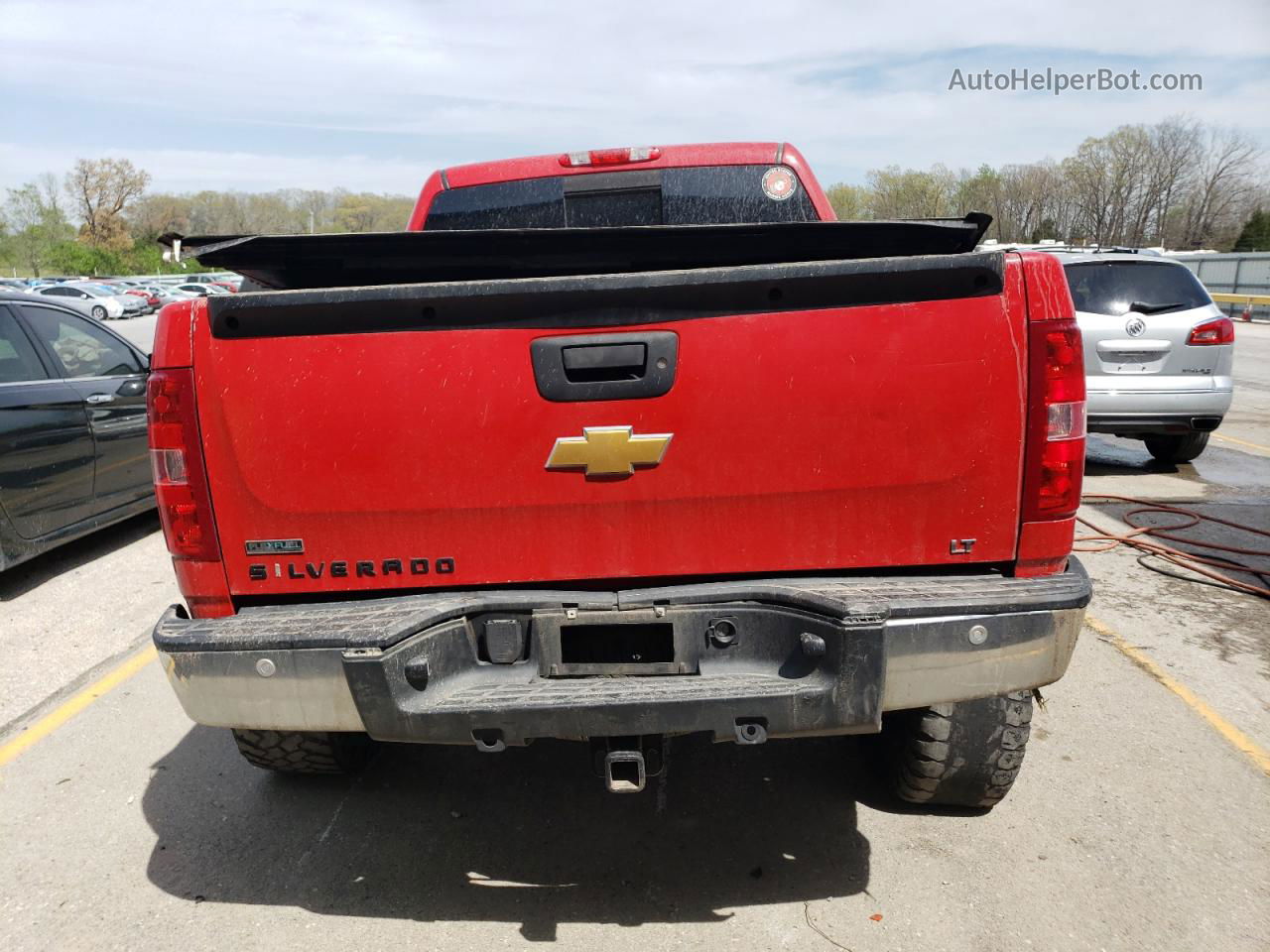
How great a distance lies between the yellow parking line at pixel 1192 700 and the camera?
11.6 ft

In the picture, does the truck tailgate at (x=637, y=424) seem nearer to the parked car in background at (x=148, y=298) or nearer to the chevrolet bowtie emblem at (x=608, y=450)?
the chevrolet bowtie emblem at (x=608, y=450)

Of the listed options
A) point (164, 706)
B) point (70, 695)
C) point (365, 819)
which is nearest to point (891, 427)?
point (365, 819)

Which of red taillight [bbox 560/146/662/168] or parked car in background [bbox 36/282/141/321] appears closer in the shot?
red taillight [bbox 560/146/662/168]

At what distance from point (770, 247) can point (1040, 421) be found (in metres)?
0.85

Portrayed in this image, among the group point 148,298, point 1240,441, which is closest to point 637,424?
point 1240,441

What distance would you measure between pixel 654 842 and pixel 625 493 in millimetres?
1311

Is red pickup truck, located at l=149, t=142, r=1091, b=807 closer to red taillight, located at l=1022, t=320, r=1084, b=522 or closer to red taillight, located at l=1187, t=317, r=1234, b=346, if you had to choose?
red taillight, located at l=1022, t=320, r=1084, b=522

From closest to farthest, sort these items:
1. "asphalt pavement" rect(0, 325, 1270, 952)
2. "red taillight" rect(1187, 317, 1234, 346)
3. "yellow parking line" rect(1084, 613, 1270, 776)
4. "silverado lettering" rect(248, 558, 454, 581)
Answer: "silverado lettering" rect(248, 558, 454, 581)
"asphalt pavement" rect(0, 325, 1270, 952)
"yellow parking line" rect(1084, 613, 1270, 776)
"red taillight" rect(1187, 317, 1234, 346)

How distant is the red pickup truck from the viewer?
7.69 ft

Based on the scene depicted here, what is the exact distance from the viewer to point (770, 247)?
2619 millimetres

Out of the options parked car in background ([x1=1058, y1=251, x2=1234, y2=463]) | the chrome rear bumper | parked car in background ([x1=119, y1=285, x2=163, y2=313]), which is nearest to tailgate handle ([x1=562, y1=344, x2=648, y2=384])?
the chrome rear bumper

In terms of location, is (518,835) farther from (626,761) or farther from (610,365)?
(610,365)

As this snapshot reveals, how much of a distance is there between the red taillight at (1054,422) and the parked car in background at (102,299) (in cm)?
4630

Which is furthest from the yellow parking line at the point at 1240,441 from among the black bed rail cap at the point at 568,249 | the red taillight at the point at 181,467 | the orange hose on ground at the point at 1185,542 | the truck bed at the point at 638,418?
the red taillight at the point at 181,467
